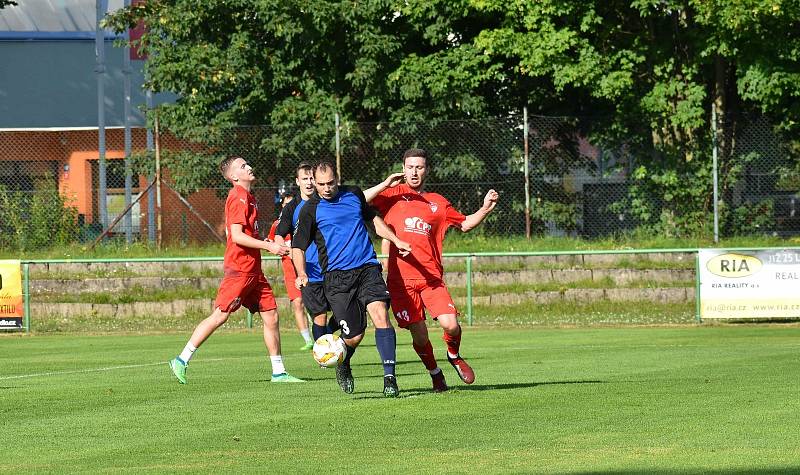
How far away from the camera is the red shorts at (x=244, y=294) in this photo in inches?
518

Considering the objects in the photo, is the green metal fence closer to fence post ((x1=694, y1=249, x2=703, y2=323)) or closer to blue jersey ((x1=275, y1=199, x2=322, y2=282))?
fence post ((x1=694, y1=249, x2=703, y2=323))

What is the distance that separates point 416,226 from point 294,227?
1.70 m

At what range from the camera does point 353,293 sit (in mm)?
11062

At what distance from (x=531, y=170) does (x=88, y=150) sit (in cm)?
1448

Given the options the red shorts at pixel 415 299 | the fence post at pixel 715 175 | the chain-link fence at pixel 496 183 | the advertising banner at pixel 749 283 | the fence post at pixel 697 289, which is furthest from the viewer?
the chain-link fence at pixel 496 183

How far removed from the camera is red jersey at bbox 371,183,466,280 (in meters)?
11.6

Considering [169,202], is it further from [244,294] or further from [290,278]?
[244,294]

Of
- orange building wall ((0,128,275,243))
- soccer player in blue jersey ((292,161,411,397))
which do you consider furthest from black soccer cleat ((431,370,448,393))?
orange building wall ((0,128,275,243))

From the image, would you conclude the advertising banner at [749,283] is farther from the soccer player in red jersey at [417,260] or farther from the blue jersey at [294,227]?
the soccer player in red jersey at [417,260]

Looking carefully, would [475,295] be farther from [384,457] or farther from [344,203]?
[384,457]

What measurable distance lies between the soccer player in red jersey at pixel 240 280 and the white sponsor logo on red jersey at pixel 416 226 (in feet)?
6.10

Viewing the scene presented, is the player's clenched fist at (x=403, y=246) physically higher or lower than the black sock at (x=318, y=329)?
higher

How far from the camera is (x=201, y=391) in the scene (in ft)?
39.5

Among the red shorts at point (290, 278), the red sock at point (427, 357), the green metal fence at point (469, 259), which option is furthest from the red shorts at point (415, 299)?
the green metal fence at point (469, 259)
